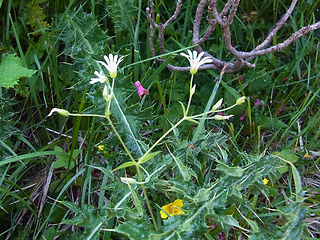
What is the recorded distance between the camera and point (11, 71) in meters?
1.70

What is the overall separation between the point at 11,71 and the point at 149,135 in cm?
83

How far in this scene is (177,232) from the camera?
116 centimetres

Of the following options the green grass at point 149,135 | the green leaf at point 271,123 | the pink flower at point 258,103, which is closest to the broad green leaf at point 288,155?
the green grass at point 149,135

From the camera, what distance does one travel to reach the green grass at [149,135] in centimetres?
140

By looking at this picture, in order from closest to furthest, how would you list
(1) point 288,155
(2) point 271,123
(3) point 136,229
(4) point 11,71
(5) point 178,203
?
1. (3) point 136,229
2. (5) point 178,203
3. (4) point 11,71
4. (1) point 288,155
5. (2) point 271,123

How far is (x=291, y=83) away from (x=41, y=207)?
1613mm

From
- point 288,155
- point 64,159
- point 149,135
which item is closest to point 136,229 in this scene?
point 64,159

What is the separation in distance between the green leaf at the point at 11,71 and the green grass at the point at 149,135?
0.17 m

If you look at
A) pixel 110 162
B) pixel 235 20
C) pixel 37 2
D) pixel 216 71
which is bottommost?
pixel 110 162

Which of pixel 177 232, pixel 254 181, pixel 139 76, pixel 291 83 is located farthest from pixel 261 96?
pixel 177 232

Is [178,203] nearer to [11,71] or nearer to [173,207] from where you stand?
[173,207]

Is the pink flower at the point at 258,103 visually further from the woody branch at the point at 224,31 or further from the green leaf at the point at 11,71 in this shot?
the green leaf at the point at 11,71

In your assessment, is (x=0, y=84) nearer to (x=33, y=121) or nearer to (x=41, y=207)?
(x=33, y=121)

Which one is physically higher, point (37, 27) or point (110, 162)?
point (37, 27)
